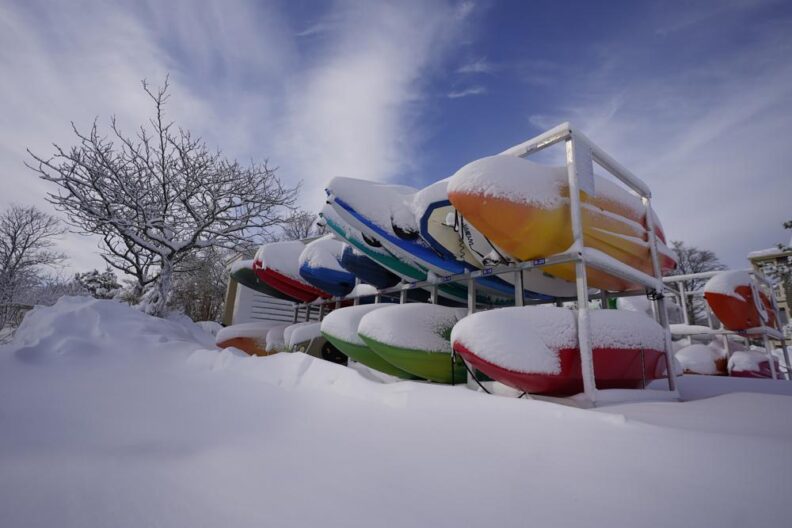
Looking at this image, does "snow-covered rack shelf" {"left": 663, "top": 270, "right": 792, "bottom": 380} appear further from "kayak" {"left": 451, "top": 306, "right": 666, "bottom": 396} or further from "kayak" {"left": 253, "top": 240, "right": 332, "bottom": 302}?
"kayak" {"left": 253, "top": 240, "right": 332, "bottom": 302}

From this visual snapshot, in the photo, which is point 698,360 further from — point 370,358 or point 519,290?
point 370,358

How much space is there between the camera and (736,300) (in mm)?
4738

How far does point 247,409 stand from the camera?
1532mm

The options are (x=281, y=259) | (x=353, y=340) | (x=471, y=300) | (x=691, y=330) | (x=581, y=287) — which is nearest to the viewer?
(x=581, y=287)

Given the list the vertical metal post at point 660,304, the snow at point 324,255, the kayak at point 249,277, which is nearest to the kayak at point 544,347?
the vertical metal post at point 660,304

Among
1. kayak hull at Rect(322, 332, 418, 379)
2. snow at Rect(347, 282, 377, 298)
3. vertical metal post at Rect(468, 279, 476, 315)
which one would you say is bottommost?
kayak hull at Rect(322, 332, 418, 379)

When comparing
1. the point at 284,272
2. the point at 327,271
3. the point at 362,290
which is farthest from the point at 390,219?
the point at 284,272

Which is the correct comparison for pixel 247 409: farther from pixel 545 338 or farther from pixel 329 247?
pixel 329 247

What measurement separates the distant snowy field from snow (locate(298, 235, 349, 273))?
2.65 meters

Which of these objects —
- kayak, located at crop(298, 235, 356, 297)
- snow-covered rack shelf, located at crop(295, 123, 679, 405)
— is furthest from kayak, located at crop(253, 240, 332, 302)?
snow-covered rack shelf, located at crop(295, 123, 679, 405)

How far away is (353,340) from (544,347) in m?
1.50

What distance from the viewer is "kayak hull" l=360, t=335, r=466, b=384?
7.62ft

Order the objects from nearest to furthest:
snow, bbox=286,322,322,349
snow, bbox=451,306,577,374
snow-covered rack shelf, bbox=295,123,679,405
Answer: snow, bbox=451,306,577,374, snow-covered rack shelf, bbox=295,123,679,405, snow, bbox=286,322,322,349

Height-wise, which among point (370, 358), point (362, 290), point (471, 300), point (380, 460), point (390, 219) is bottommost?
point (380, 460)
